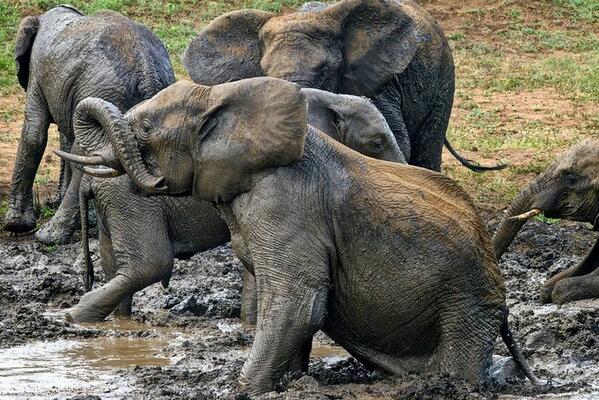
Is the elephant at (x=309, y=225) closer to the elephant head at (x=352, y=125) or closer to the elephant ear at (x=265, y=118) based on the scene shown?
the elephant ear at (x=265, y=118)

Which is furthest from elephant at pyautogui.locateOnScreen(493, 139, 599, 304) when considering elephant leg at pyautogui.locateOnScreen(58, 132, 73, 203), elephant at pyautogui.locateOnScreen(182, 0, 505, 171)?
elephant leg at pyautogui.locateOnScreen(58, 132, 73, 203)

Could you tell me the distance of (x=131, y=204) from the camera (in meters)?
8.95

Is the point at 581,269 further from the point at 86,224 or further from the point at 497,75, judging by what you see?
the point at 497,75

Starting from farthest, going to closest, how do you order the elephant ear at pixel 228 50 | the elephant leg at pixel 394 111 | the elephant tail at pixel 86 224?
the elephant leg at pixel 394 111 < the elephant ear at pixel 228 50 < the elephant tail at pixel 86 224

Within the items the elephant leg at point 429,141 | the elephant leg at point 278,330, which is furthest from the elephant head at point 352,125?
the elephant leg at point 429,141

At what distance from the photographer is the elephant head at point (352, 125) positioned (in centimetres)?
851

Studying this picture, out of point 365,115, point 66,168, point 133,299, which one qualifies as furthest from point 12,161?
point 365,115

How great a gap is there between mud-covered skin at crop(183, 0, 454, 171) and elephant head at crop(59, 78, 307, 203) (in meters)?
3.24

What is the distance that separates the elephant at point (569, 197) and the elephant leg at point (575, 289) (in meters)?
0.10

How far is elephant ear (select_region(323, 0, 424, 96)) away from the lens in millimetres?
10914

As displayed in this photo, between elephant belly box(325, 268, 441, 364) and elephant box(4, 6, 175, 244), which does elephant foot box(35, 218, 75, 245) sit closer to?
elephant box(4, 6, 175, 244)

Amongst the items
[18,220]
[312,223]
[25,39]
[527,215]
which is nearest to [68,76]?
[25,39]

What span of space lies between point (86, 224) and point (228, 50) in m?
2.07

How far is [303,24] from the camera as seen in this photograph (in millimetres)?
10516
